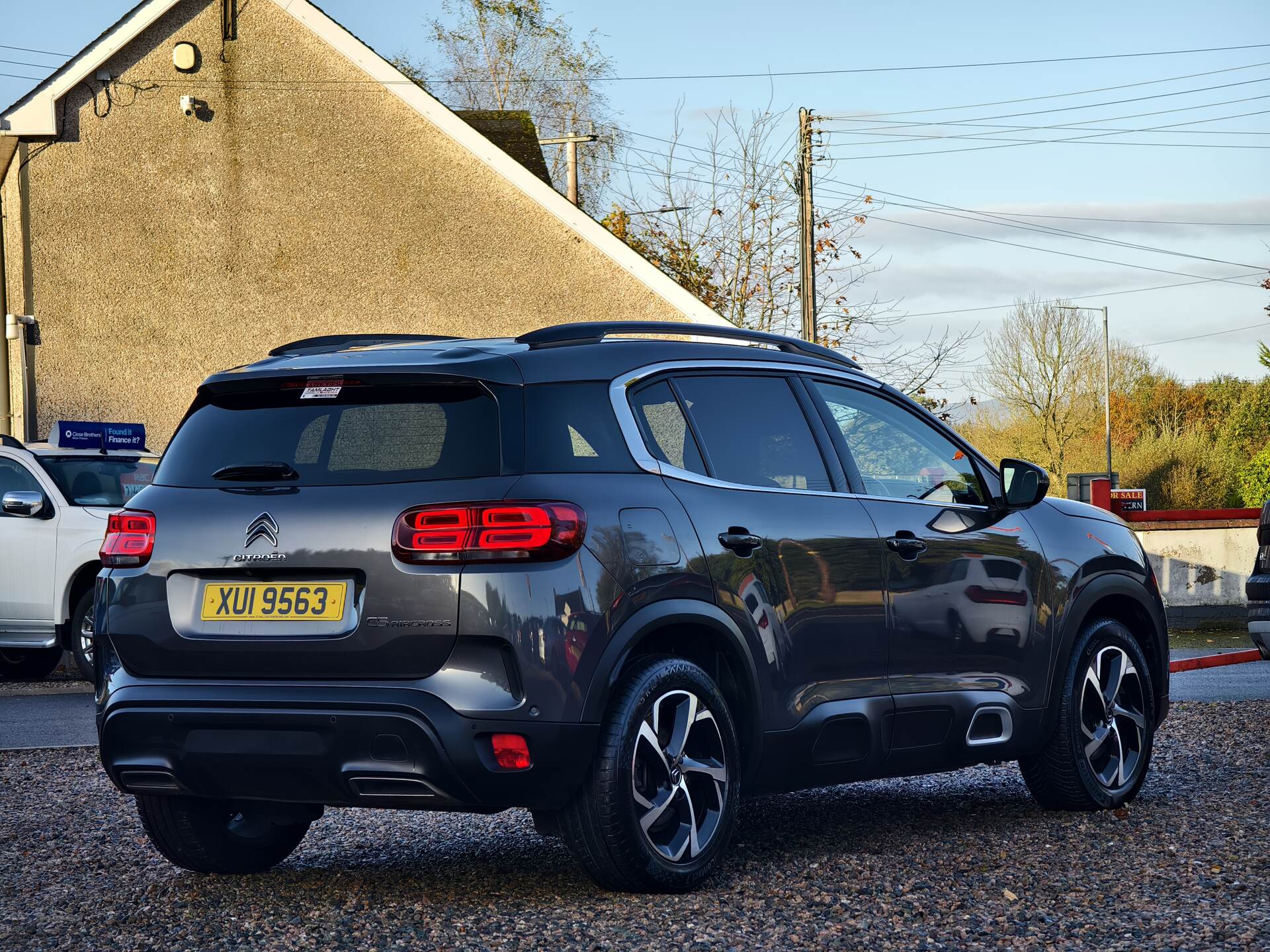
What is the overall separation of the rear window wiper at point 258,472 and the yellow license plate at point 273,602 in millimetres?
345

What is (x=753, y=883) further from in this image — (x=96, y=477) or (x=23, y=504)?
(x=96, y=477)

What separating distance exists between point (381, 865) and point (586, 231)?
58.4ft

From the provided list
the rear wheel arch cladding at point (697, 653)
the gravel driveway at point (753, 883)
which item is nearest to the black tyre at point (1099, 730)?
the gravel driveway at point (753, 883)

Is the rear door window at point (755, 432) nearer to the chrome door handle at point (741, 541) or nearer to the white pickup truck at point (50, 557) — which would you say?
the chrome door handle at point (741, 541)

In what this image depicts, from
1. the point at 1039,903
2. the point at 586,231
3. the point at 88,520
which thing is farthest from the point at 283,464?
the point at 586,231

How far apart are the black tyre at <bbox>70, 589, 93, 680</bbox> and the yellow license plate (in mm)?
9720

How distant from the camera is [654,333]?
5.97 meters

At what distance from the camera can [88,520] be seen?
14484mm

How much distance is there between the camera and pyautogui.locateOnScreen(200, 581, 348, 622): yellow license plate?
501 centimetres

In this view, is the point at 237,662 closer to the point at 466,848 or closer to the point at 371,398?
the point at 371,398

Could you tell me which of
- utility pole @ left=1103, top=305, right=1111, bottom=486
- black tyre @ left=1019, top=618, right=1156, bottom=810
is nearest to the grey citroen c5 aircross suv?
black tyre @ left=1019, top=618, right=1156, bottom=810

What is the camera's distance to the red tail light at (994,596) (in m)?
6.50

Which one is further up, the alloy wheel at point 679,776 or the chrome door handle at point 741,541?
the chrome door handle at point 741,541

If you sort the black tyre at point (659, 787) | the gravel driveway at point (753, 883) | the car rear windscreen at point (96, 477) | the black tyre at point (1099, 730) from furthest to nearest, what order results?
the car rear windscreen at point (96, 477)
the black tyre at point (1099, 730)
the black tyre at point (659, 787)
the gravel driveway at point (753, 883)
